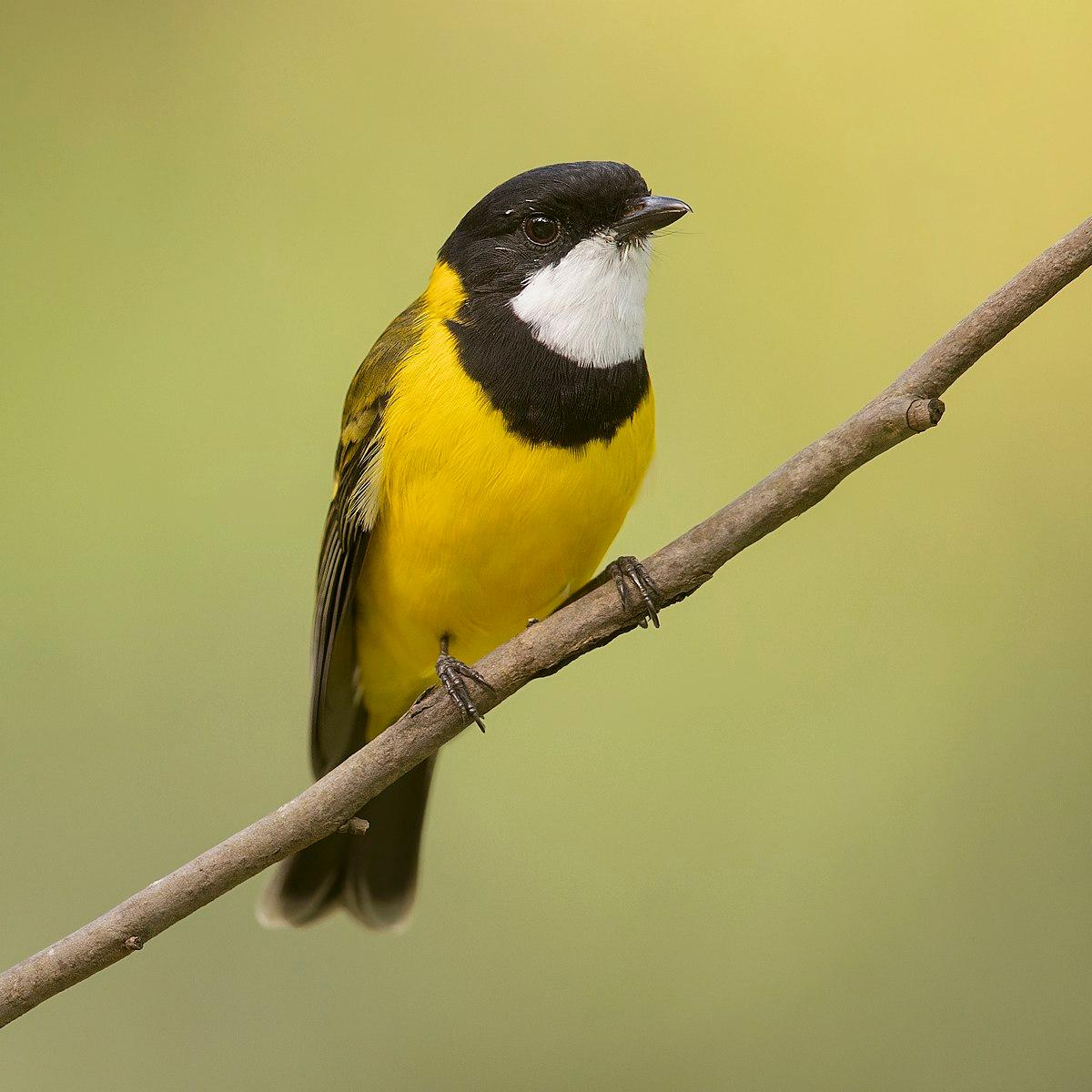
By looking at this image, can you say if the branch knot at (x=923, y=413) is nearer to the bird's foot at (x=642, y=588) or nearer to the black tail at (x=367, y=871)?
the bird's foot at (x=642, y=588)

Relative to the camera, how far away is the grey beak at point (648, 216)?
117 inches

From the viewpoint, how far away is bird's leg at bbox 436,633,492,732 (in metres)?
2.66

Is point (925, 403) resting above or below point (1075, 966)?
above

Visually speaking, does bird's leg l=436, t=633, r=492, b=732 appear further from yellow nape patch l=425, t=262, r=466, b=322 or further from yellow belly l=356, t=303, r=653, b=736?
yellow nape patch l=425, t=262, r=466, b=322

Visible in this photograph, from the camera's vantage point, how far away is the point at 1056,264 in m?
2.09

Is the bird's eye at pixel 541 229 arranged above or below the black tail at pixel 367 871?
above

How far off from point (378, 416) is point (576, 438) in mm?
526

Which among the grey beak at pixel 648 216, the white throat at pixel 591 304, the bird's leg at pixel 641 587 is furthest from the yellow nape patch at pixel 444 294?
the bird's leg at pixel 641 587

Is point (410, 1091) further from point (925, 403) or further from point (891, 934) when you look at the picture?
point (925, 403)

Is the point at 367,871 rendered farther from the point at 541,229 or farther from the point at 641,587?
the point at 541,229

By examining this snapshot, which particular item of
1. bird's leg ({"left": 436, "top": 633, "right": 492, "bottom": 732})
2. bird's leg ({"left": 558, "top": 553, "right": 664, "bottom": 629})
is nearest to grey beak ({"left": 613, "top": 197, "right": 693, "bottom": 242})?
bird's leg ({"left": 558, "top": 553, "right": 664, "bottom": 629})

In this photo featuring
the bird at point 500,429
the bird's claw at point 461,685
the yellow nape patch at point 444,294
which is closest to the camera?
the bird's claw at point 461,685

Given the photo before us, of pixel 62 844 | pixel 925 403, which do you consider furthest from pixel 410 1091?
pixel 925 403

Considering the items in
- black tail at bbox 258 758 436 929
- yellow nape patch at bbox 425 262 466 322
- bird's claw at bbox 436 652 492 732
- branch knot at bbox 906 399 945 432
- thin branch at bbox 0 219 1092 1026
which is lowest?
branch knot at bbox 906 399 945 432
